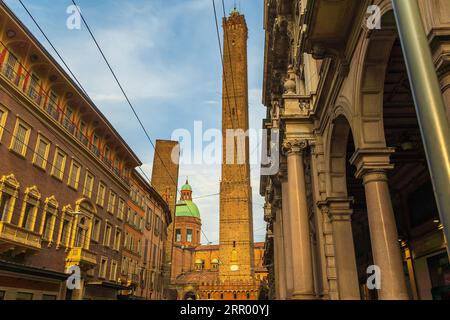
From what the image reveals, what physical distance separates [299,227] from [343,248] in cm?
161

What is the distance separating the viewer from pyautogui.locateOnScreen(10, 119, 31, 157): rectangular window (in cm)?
1894

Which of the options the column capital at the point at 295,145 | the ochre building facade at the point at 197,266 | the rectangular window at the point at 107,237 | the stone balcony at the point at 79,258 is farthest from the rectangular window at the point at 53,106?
the ochre building facade at the point at 197,266

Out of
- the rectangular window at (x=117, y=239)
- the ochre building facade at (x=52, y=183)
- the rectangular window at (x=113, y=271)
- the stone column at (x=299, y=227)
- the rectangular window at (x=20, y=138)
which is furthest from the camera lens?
the rectangular window at (x=117, y=239)

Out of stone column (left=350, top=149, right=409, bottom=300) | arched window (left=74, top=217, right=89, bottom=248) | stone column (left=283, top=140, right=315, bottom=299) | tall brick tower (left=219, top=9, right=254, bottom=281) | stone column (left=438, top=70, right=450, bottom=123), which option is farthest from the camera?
tall brick tower (left=219, top=9, right=254, bottom=281)

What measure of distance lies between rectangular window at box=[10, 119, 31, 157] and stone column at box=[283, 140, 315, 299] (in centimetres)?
1448

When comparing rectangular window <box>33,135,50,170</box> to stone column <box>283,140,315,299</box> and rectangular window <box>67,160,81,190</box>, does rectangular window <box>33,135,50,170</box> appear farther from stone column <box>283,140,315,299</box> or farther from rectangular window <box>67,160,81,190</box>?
stone column <box>283,140,315,299</box>

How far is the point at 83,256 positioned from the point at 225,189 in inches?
1613

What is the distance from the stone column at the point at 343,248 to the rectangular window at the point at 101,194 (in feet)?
73.2

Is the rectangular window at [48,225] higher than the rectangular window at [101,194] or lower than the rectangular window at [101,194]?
lower

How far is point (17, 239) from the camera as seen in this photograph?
1827cm

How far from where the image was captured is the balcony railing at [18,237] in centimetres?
1731

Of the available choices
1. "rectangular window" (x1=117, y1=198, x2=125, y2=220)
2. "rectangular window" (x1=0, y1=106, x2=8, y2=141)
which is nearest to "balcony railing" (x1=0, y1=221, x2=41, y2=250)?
"rectangular window" (x1=0, y1=106, x2=8, y2=141)

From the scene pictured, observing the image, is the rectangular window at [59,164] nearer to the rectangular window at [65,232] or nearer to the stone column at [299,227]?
the rectangular window at [65,232]

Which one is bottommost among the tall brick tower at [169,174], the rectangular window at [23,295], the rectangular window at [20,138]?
the rectangular window at [23,295]
